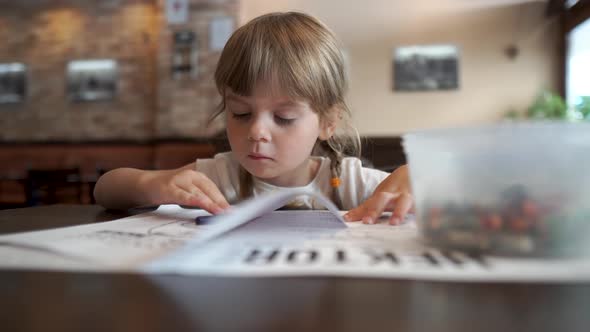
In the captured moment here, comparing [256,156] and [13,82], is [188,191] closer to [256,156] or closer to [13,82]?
[256,156]

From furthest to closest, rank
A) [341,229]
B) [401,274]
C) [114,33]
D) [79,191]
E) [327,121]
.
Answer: [114,33], [79,191], [327,121], [341,229], [401,274]

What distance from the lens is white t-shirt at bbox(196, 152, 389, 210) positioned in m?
0.97

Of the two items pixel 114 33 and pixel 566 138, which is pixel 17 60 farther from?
pixel 566 138

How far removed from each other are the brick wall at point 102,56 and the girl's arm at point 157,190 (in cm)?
384

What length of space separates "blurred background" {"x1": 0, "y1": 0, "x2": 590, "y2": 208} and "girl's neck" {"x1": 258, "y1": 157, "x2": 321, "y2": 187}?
363 centimetres

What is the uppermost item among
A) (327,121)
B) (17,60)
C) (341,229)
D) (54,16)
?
(54,16)

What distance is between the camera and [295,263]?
0.91 ft

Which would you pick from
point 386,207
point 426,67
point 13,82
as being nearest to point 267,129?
point 386,207

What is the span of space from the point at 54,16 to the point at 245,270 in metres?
6.07

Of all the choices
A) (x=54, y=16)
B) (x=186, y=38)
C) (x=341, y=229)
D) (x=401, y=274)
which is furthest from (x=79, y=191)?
(x=54, y=16)

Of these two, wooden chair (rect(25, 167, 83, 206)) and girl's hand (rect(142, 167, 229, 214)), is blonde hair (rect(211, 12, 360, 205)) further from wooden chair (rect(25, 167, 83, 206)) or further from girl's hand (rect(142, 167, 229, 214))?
wooden chair (rect(25, 167, 83, 206))

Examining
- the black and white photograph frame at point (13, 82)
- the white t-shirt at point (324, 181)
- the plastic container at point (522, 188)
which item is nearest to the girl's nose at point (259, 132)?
the white t-shirt at point (324, 181)

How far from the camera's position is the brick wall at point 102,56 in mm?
4598

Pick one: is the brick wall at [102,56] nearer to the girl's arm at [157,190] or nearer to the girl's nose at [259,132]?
the girl's arm at [157,190]
